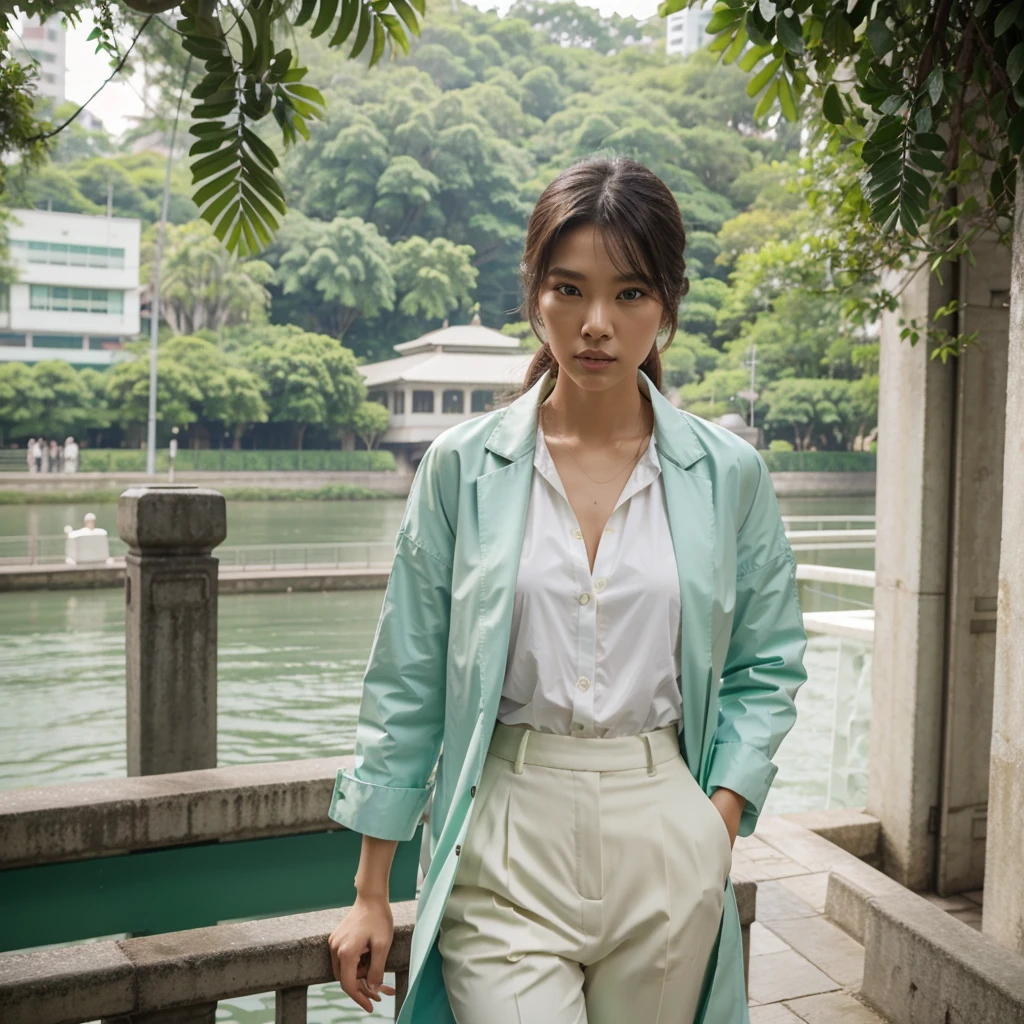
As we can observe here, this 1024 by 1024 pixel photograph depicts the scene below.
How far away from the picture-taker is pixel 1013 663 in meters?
1.81

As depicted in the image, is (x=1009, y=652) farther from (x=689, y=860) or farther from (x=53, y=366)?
(x=53, y=366)

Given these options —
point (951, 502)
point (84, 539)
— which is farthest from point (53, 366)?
point (951, 502)

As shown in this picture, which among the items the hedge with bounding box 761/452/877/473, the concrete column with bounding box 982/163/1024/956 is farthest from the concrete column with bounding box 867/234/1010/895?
the hedge with bounding box 761/452/877/473

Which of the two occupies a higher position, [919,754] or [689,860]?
[689,860]

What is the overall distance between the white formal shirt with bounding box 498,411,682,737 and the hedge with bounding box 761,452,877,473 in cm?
3030

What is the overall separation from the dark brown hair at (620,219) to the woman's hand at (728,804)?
1.60ft

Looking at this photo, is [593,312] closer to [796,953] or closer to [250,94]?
[250,94]

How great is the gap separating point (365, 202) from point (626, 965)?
3721 cm

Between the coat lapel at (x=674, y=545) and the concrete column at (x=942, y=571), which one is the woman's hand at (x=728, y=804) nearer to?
the coat lapel at (x=674, y=545)

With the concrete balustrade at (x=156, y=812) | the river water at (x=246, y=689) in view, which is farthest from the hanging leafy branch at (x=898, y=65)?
the river water at (x=246, y=689)

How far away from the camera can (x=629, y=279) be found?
1.10m

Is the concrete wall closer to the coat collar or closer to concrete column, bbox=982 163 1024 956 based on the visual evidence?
concrete column, bbox=982 163 1024 956

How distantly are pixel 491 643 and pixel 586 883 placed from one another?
0.23m

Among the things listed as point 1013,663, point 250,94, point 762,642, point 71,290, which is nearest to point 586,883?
point 762,642
